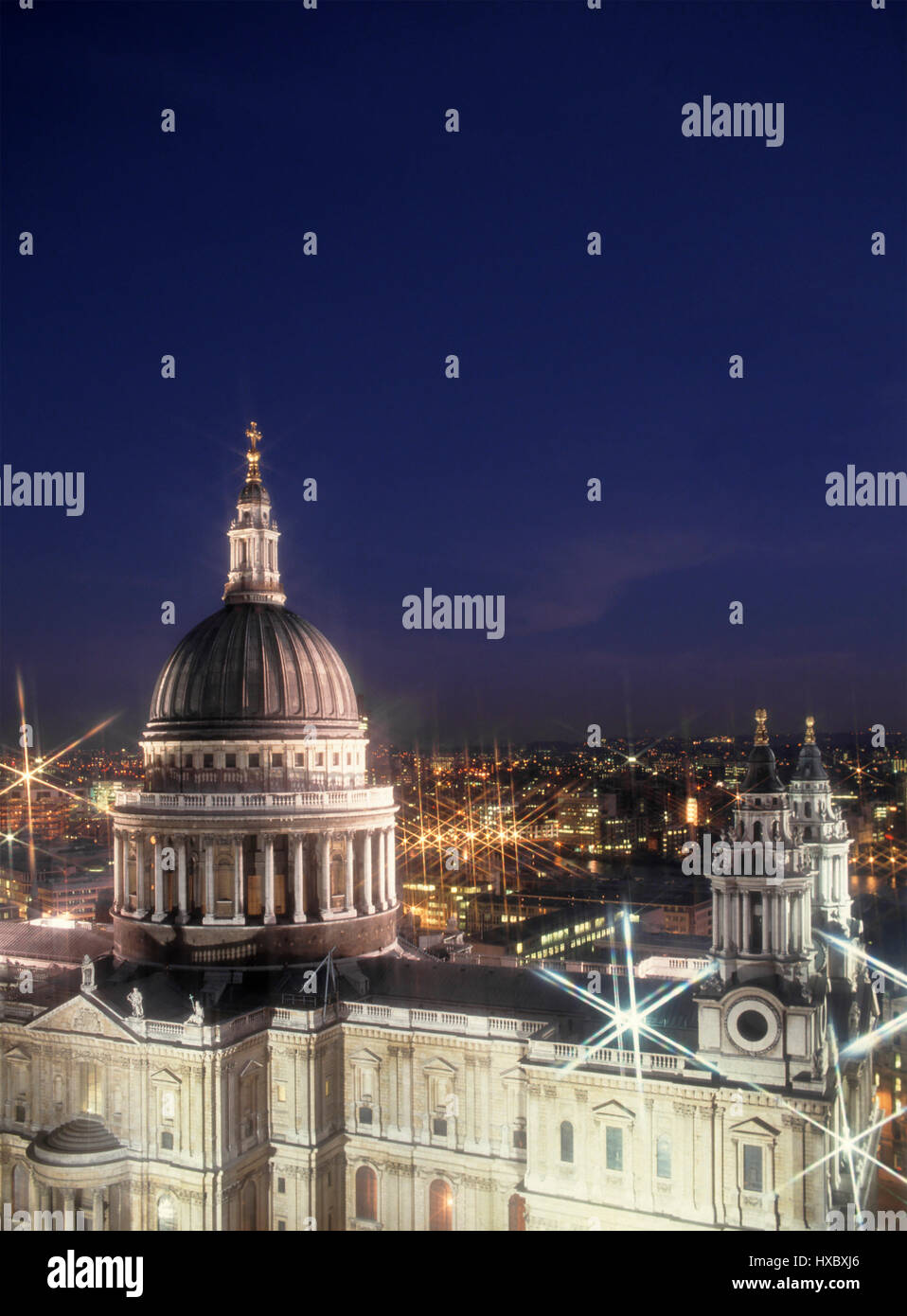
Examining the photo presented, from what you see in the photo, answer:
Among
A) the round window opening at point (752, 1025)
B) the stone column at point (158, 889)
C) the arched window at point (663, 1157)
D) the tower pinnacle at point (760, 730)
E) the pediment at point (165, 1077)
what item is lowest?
the arched window at point (663, 1157)

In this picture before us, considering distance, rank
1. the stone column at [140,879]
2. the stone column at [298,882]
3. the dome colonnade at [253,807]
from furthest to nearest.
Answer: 1. the stone column at [140,879]
2. the stone column at [298,882]
3. the dome colonnade at [253,807]

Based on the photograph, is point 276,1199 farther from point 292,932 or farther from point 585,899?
point 585,899

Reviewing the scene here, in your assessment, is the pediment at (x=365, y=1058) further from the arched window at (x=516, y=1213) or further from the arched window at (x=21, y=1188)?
the arched window at (x=21, y=1188)

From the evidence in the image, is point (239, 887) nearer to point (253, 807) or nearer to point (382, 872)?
point (253, 807)

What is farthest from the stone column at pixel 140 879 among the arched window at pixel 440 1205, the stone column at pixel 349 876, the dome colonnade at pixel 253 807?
the arched window at pixel 440 1205

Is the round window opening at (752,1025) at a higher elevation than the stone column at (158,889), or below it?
below
